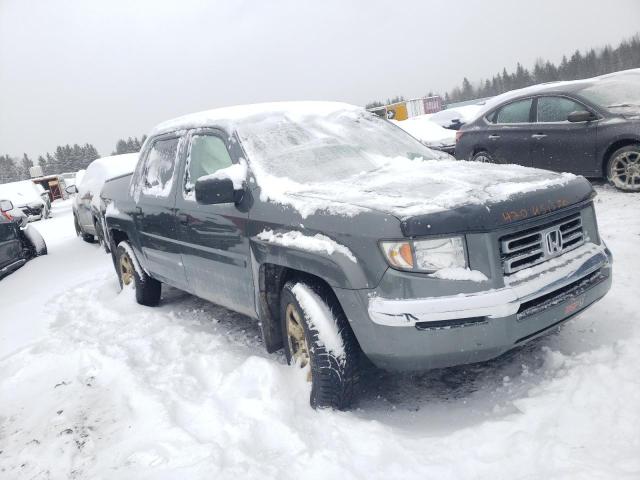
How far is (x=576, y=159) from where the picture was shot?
692 cm

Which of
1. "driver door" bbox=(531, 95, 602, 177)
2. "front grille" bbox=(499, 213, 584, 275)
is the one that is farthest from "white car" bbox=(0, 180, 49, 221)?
"front grille" bbox=(499, 213, 584, 275)

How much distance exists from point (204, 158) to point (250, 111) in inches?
19.8

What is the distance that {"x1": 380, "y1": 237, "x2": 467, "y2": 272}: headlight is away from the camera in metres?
2.43

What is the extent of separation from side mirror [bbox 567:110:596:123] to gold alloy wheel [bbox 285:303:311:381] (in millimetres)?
5457

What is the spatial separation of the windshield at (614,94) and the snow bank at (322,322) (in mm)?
5777

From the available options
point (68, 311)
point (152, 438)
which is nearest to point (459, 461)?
point (152, 438)

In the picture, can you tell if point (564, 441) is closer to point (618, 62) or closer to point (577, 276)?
point (577, 276)

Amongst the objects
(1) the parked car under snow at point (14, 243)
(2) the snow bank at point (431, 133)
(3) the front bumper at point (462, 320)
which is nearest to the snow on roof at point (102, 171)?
(1) the parked car under snow at point (14, 243)

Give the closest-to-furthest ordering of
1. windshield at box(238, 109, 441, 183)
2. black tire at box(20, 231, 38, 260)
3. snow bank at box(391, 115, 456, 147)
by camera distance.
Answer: windshield at box(238, 109, 441, 183)
black tire at box(20, 231, 38, 260)
snow bank at box(391, 115, 456, 147)

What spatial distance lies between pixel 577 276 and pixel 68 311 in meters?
5.11

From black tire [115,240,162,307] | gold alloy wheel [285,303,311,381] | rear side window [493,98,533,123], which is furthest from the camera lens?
rear side window [493,98,533,123]

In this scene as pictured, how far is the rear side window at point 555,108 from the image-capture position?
7.08m

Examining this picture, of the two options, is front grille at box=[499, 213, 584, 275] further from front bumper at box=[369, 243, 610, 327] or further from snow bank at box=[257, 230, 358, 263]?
snow bank at box=[257, 230, 358, 263]

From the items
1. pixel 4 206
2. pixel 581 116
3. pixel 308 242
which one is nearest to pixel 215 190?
pixel 308 242
